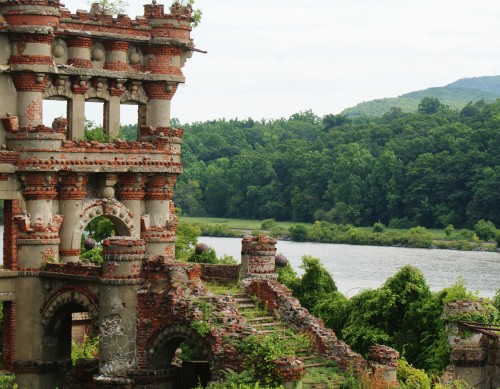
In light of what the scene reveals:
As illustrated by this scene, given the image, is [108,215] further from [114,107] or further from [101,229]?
[101,229]

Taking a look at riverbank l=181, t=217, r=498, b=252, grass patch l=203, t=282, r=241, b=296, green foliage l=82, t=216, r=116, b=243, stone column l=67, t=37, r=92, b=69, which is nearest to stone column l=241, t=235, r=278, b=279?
grass patch l=203, t=282, r=241, b=296

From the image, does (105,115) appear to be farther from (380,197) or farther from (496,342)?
(380,197)

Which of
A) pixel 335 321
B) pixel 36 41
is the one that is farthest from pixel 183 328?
pixel 335 321

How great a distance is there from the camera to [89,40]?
3931cm

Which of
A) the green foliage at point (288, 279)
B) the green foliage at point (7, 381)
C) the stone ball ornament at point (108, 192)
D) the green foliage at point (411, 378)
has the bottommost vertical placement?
the green foliage at point (7, 381)

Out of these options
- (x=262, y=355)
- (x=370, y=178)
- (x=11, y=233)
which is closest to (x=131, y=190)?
(x=11, y=233)

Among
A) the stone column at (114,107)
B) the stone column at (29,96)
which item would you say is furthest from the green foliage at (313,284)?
the stone column at (29,96)

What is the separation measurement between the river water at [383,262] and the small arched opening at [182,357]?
32.9 meters

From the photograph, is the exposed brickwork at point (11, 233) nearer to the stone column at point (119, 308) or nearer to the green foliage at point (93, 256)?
the stone column at point (119, 308)

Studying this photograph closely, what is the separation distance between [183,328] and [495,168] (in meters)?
75.6

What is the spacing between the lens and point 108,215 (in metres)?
39.9

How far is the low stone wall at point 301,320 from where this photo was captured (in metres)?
33.6

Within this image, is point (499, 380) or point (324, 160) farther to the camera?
point (324, 160)

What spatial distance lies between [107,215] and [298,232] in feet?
218
